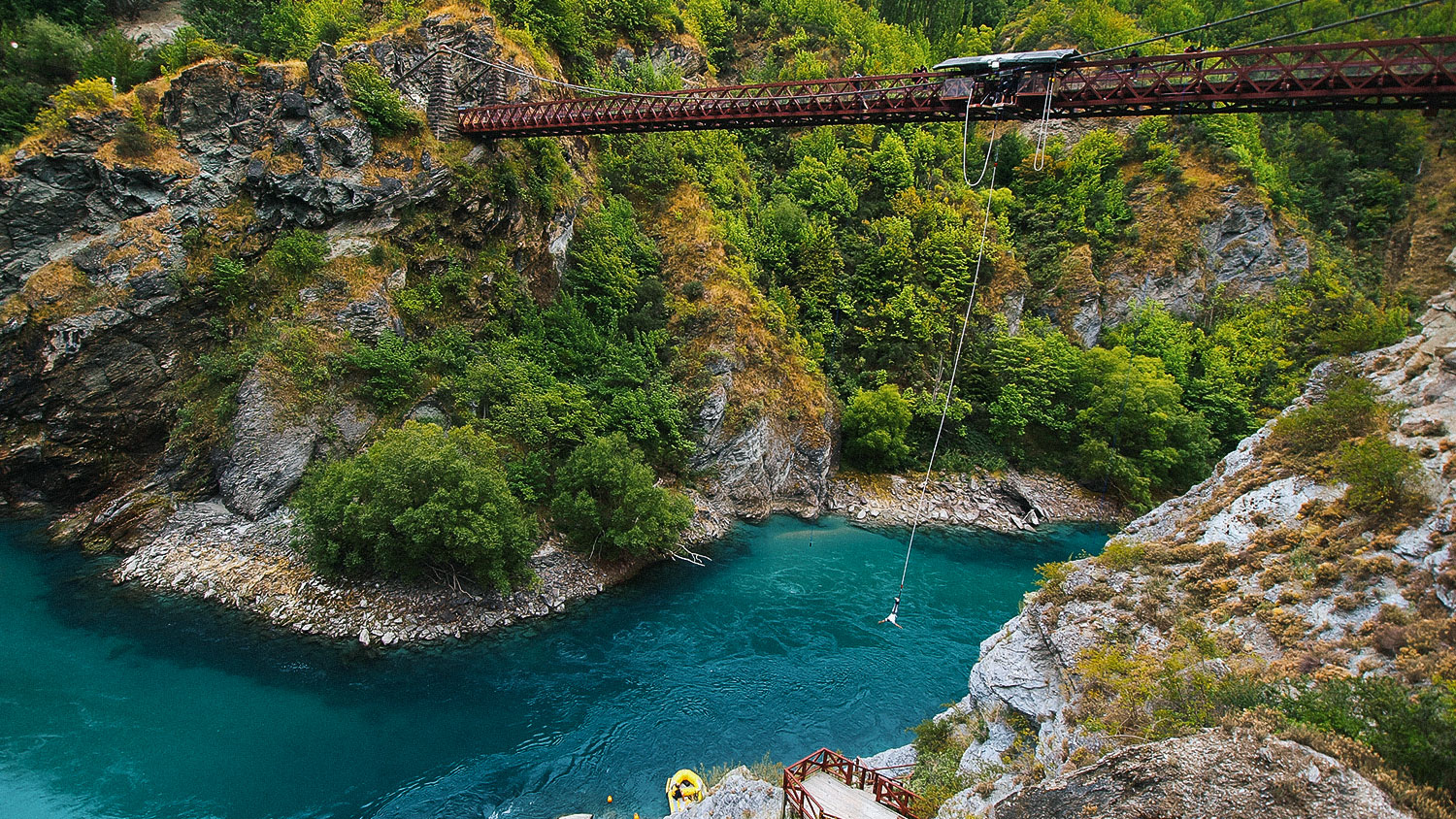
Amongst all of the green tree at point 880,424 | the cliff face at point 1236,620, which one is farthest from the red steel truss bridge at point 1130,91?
the green tree at point 880,424

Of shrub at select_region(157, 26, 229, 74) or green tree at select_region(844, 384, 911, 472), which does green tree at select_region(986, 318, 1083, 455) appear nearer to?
green tree at select_region(844, 384, 911, 472)

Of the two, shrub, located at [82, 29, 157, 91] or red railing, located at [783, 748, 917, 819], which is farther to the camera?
shrub, located at [82, 29, 157, 91]

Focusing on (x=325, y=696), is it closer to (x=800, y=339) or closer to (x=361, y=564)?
(x=361, y=564)

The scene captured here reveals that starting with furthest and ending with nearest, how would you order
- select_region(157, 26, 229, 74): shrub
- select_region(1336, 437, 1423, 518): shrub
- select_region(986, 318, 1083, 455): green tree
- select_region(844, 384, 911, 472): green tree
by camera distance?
select_region(986, 318, 1083, 455): green tree < select_region(844, 384, 911, 472): green tree < select_region(157, 26, 229, 74): shrub < select_region(1336, 437, 1423, 518): shrub

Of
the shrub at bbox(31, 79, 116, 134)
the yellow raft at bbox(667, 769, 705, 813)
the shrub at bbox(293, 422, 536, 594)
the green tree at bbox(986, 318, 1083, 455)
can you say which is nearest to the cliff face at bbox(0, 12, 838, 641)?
the shrub at bbox(31, 79, 116, 134)

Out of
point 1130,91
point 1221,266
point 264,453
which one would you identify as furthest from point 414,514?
point 1221,266

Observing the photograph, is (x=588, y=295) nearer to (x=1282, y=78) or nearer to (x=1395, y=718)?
(x=1282, y=78)
